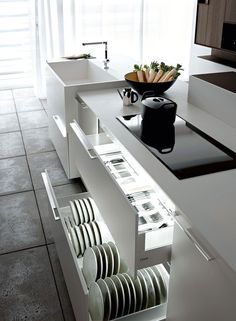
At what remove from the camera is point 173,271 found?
1297mm

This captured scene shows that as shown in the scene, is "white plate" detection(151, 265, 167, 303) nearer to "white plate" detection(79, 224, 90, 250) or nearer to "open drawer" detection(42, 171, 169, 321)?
"open drawer" detection(42, 171, 169, 321)

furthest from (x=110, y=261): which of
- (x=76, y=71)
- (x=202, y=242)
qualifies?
(x=76, y=71)

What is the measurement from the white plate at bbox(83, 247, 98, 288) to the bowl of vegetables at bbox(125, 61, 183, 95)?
977mm

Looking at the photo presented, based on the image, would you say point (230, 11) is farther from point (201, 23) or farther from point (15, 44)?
point (15, 44)

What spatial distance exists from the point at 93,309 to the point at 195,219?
0.74 metres

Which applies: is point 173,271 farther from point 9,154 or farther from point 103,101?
point 9,154

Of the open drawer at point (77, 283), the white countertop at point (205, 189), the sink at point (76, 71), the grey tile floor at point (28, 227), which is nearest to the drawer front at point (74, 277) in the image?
the open drawer at point (77, 283)

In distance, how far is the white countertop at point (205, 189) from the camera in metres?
0.98

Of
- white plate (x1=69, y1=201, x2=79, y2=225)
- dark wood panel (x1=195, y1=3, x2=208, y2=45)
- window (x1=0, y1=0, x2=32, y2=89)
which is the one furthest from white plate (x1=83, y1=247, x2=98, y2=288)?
window (x1=0, y1=0, x2=32, y2=89)

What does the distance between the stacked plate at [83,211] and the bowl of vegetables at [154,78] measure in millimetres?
724

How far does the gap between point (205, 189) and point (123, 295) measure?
24.2 inches

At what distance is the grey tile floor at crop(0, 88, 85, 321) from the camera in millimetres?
1808

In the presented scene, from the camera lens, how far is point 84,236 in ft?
6.27

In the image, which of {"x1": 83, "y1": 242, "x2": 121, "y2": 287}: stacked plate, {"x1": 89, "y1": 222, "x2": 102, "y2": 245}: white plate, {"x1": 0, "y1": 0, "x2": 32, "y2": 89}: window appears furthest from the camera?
{"x1": 0, "y1": 0, "x2": 32, "y2": 89}: window
